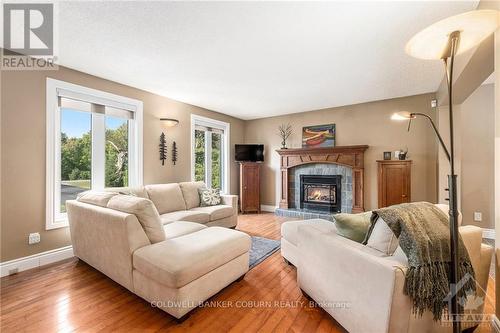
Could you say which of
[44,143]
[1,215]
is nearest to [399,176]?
[44,143]

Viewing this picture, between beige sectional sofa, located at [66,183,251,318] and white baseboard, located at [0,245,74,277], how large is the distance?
36 cm

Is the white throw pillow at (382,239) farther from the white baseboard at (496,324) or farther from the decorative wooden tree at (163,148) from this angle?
the decorative wooden tree at (163,148)

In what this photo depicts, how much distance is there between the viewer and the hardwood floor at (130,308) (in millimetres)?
1614

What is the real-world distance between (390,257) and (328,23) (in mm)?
Answer: 1880

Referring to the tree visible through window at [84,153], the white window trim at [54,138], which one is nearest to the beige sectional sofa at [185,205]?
the tree visible through window at [84,153]

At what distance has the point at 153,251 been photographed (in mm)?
1792

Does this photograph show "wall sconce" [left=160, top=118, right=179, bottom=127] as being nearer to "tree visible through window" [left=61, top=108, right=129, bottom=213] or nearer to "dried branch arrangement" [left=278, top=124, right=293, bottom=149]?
"tree visible through window" [left=61, top=108, right=129, bottom=213]

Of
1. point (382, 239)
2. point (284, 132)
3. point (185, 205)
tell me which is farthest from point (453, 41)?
point (284, 132)

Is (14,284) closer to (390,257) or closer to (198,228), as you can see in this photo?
(198,228)

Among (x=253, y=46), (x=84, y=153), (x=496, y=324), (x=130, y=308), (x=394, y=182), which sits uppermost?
(x=253, y=46)

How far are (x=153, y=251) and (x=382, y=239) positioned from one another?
1674mm

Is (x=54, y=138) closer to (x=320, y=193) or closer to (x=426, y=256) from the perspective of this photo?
(x=426, y=256)

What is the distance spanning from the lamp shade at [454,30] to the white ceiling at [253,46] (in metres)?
0.75

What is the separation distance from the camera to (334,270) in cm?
153
